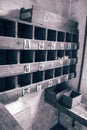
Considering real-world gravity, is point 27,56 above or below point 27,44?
below

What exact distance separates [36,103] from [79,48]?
1.28m

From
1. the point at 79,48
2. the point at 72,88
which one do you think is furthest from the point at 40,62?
the point at 72,88

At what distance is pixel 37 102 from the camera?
7.77 feet

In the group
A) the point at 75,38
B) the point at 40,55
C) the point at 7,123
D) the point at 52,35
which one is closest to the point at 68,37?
the point at 75,38

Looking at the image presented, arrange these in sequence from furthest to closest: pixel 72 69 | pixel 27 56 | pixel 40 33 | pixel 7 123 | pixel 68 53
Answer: pixel 72 69 → pixel 68 53 → pixel 40 33 → pixel 27 56 → pixel 7 123

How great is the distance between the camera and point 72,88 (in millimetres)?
2717

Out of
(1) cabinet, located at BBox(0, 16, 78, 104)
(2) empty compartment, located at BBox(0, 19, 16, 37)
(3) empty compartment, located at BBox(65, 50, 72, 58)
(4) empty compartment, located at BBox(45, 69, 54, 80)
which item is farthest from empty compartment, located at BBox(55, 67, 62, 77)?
(2) empty compartment, located at BBox(0, 19, 16, 37)

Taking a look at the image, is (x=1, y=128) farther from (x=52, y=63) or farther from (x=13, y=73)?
(x=52, y=63)

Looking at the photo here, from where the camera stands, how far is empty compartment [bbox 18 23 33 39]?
66.5 inches

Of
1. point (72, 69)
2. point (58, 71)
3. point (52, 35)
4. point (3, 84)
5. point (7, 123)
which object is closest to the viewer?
point (7, 123)

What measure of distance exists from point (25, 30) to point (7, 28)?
26cm

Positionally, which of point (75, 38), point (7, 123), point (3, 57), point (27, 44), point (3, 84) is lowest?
point (7, 123)

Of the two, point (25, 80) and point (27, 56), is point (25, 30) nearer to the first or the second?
point (27, 56)

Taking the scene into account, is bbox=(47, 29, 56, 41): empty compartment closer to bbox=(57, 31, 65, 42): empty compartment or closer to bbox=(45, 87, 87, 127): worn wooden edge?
bbox=(57, 31, 65, 42): empty compartment
